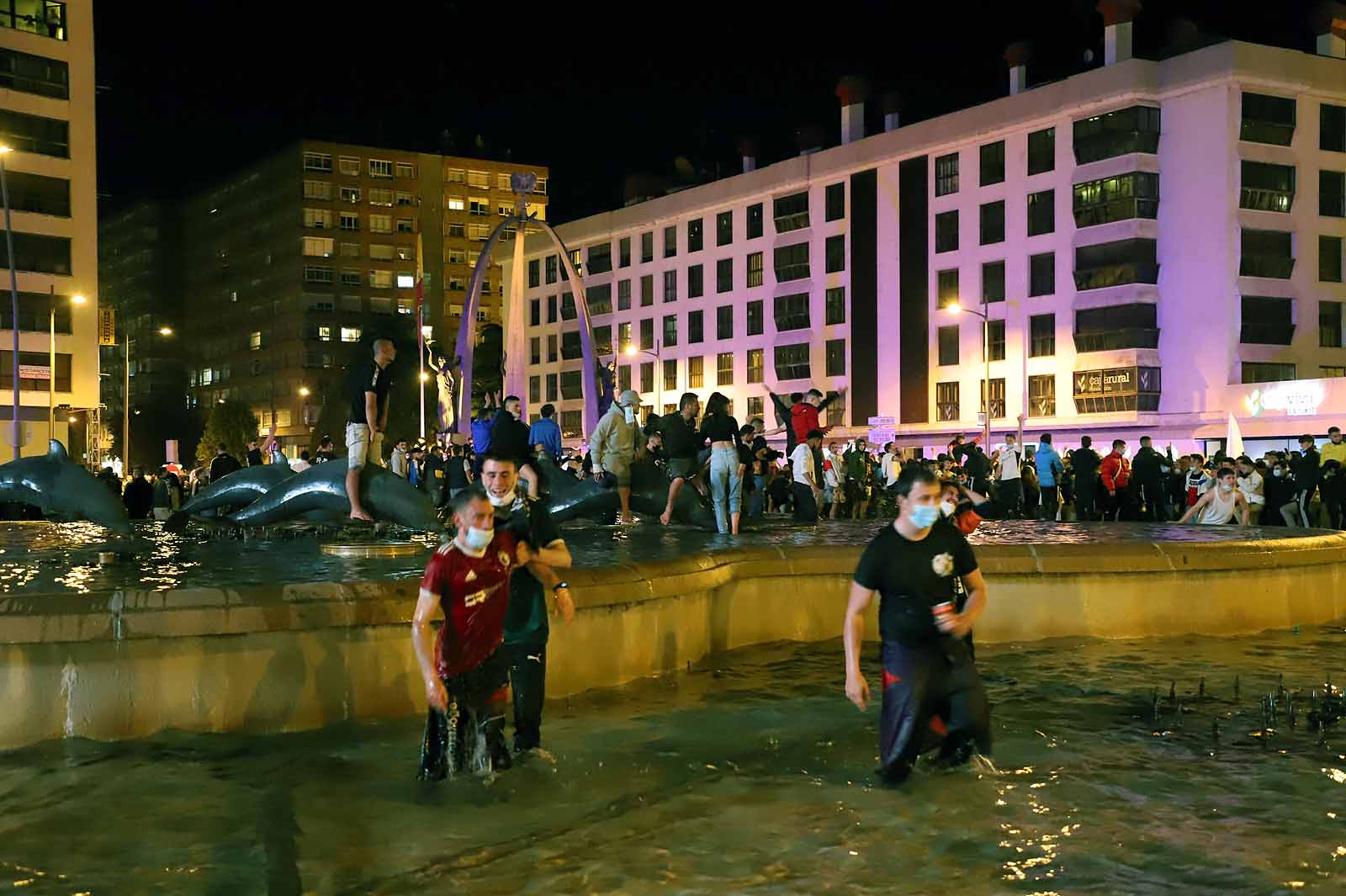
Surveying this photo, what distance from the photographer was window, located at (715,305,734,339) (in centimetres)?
7369

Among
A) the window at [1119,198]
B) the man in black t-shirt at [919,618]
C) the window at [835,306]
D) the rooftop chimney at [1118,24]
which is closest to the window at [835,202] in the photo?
the window at [835,306]

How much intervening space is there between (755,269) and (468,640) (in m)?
66.3

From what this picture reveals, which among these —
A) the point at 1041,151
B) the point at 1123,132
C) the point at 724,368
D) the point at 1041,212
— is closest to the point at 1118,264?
the point at 1041,212

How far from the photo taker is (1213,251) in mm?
51812

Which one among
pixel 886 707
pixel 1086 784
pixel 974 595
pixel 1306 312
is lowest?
pixel 1086 784

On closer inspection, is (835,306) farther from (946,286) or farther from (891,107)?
(891,107)

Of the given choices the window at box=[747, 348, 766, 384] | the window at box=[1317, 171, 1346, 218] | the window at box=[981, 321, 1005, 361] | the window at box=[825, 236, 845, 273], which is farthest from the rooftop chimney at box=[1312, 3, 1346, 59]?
the window at box=[747, 348, 766, 384]

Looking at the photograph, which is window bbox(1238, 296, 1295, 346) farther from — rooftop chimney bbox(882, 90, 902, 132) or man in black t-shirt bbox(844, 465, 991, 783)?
man in black t-shirt bbox(844, 465, 991, 783)

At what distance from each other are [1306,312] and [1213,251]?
440 cm

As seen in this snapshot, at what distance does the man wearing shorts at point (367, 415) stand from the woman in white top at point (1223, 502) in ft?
39.0

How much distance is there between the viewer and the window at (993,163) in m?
59.3

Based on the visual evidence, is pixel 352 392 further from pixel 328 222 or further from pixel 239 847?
pixel 328 222

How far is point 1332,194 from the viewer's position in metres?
53.9

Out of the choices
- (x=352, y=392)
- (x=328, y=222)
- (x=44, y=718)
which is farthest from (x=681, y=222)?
(x=44, y=718)
